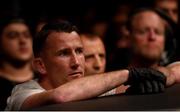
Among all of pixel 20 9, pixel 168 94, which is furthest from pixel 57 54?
pixel 20 9

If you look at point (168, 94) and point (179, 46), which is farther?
point (179, 46)

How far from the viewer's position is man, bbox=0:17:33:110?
539 cm

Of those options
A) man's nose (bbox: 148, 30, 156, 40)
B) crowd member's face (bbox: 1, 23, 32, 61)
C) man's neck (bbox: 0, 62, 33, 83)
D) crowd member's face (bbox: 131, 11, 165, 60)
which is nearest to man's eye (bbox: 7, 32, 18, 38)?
crowd member's face (bbox: 1, 23, 32, 61)

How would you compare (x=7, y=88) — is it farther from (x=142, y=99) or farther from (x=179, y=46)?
(x=142, y=99)

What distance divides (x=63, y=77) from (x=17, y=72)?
7.15ft

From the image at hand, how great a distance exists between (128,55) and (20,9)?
2014mm

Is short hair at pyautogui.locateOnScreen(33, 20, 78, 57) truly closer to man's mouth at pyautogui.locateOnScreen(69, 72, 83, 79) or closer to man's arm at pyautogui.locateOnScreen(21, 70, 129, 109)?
man's mouth at pyautogui.locateOnScreen(69, 72, 83, 79)

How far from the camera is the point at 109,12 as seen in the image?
6.37 m

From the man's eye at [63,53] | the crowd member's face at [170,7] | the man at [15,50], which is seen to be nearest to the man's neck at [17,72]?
the man at [15,50]

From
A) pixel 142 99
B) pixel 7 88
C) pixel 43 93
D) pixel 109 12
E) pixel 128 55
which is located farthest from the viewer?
pixel 109 12

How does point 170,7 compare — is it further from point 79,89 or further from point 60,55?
point 79,89

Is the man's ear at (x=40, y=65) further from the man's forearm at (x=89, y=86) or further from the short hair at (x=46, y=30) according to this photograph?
the man's forearm at (x=89, y=86)

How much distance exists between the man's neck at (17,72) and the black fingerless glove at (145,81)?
2.33m

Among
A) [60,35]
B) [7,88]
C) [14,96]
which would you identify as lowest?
[7,88]
